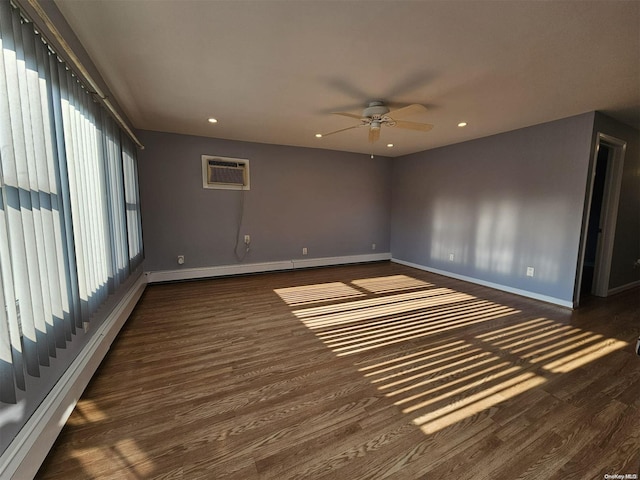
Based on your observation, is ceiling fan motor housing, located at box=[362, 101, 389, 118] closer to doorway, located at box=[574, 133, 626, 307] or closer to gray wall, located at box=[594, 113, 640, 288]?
doorway, located at box=[574, 133, 626, 307]

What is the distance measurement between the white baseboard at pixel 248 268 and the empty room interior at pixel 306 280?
72 mm

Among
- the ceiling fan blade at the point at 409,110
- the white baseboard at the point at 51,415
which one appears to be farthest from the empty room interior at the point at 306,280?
the ceiling fan blade at the point at 409,110

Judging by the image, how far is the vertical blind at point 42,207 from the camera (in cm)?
108

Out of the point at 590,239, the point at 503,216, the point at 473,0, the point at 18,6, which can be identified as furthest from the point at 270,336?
the point at 590,239

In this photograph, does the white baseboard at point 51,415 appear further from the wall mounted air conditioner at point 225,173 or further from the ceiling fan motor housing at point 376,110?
the ceiling fan motor housing at point 376,110

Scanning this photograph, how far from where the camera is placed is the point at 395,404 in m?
1.65

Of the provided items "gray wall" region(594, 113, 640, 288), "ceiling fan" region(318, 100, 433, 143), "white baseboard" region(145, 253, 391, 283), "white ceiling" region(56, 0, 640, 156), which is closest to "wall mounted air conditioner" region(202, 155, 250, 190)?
"white ceiling" region(56, 0, 640, 156)

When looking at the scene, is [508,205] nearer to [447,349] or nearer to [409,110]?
[409,110]

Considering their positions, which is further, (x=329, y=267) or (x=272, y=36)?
(x=329, y=267)

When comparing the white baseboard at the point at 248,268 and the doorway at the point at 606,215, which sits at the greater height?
the doorway at the point at 606,215

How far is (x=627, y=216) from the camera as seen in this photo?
371 cm

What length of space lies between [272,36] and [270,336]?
7.89 feet

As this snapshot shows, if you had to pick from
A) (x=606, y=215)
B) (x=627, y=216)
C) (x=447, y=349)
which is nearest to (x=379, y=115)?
(x=447, y=349)

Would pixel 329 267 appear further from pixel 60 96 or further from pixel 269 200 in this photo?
pixel 60 96
